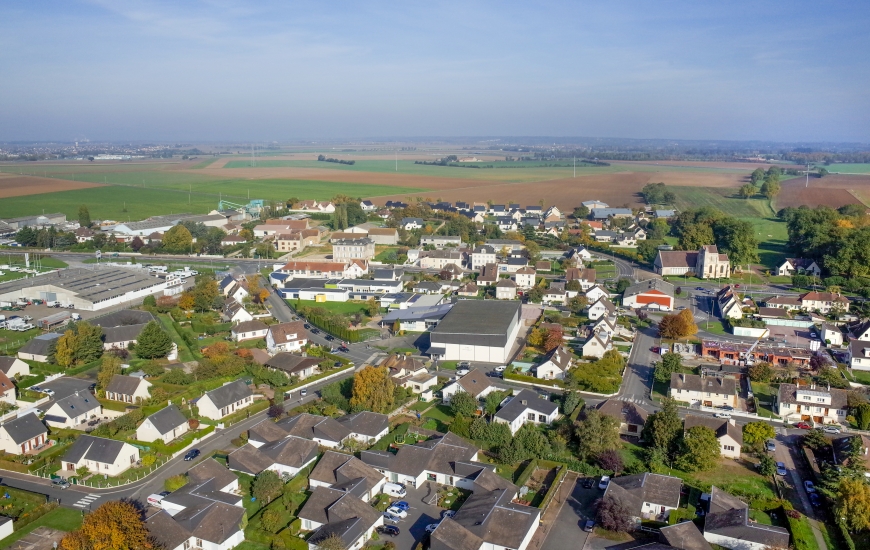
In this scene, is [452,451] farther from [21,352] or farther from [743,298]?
[743,298]

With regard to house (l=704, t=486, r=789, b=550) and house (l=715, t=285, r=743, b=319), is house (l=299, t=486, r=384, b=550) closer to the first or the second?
house (l=704, t=486, r=789, b=550)

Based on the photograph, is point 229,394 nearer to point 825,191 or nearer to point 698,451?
point 698,451

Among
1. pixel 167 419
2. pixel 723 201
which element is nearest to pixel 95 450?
pixel 167 419

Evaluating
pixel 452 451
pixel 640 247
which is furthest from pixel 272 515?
pixel 640 247

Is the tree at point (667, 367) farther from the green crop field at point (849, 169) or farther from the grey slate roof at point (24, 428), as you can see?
the green crop field at point (849, 169)

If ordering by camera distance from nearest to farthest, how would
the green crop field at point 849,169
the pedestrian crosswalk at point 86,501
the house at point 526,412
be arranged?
the pedestrian crosswalk at point 86,501, the house at point 526,412, the green crop field at point 849,169

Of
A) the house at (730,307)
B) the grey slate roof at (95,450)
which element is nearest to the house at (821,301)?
the house at (730,307)
